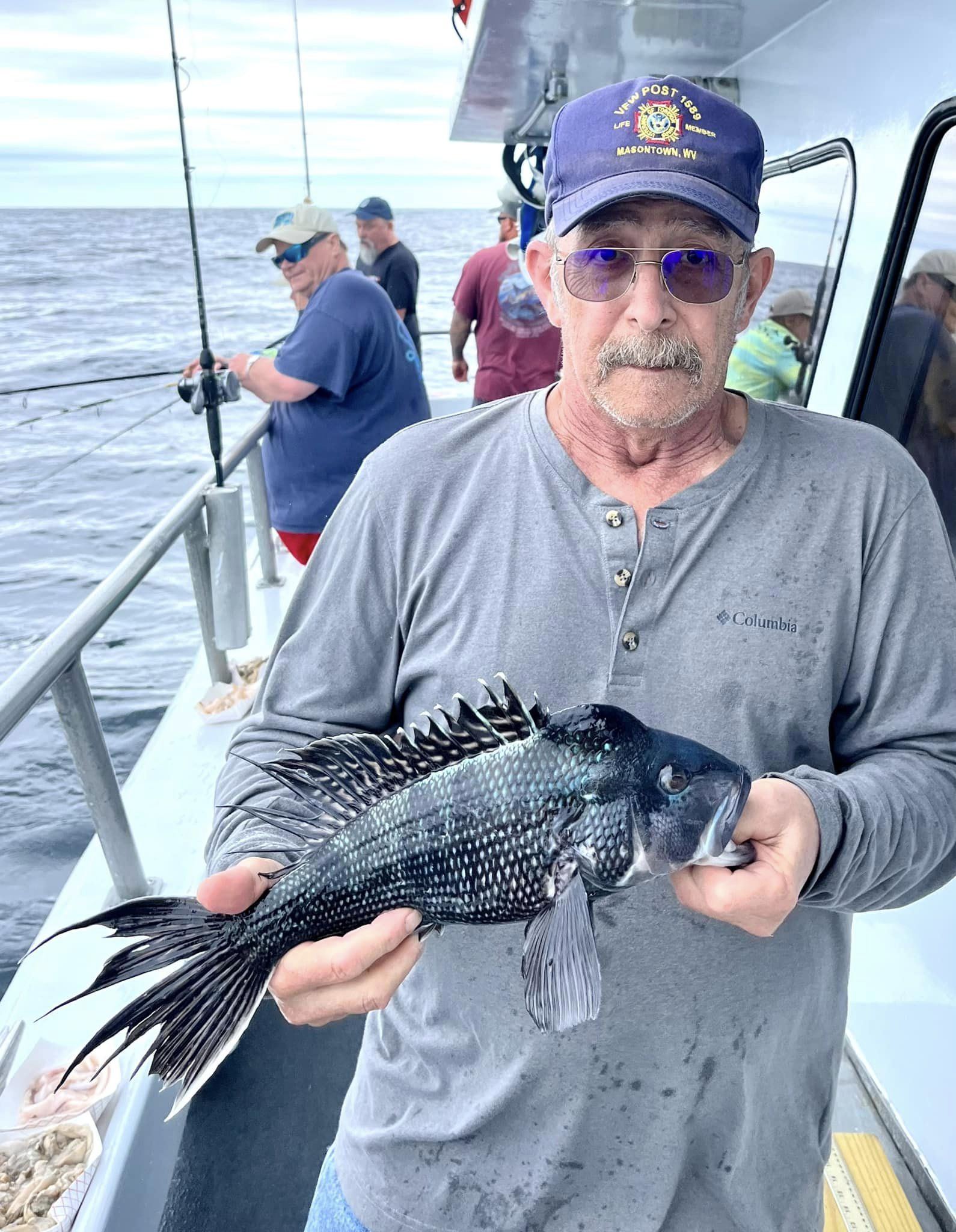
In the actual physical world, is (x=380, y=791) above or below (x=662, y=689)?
below

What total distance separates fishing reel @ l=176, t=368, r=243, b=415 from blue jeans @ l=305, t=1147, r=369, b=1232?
3.20 metres

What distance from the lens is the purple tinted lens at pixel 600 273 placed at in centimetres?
144

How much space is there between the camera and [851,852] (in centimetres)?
121

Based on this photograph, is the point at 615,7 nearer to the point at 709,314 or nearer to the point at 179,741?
the point at 709,314

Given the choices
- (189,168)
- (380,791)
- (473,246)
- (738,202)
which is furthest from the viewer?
(473,246)

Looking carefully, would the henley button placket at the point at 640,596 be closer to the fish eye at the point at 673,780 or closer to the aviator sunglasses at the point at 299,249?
the fish eye at the point at 673,780

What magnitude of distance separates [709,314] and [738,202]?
0.57ft

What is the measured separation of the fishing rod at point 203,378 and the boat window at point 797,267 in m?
2.24

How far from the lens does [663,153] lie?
1.40 metres

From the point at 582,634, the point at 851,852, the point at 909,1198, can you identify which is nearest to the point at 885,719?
the point at 851,852

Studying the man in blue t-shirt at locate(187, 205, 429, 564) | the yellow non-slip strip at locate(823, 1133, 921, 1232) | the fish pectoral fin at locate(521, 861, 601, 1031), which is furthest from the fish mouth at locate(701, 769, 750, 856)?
the man in blue t-shirt at locate(187, 205, 429, 564)

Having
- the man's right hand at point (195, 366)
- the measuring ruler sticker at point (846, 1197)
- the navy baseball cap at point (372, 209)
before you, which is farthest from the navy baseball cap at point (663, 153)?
the navy baseball cap at point (372, 209)

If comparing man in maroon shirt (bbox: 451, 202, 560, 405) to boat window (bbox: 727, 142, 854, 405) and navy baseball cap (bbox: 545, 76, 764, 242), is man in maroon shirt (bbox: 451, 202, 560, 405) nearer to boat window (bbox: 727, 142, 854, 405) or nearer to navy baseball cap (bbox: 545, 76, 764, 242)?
boat window (bbox: 727, 142, 854, 405)

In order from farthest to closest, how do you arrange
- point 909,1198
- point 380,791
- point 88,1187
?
point 909,1198, point 88,1187, point 380,791
